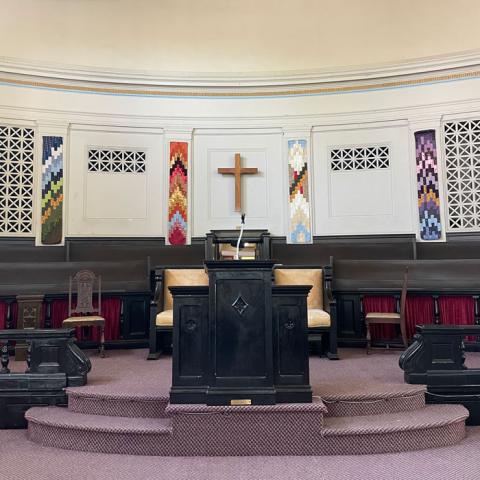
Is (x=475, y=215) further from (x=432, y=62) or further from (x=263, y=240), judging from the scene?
(x=263, y=240)

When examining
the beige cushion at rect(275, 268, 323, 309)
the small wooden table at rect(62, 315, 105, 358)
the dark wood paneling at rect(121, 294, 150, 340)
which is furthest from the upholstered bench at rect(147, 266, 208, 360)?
the beige cushion at rect(275, 268, 323, 309)

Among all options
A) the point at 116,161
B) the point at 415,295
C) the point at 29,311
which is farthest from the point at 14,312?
the point at 415,295

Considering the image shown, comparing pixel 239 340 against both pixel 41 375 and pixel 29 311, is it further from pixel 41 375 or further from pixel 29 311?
pixel 29 311

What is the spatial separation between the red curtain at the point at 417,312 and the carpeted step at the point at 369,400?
2135 millimetres

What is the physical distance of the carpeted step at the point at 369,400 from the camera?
332 centimetres

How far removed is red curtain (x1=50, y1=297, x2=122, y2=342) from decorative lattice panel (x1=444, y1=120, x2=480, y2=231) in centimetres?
471

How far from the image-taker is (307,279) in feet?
17.6

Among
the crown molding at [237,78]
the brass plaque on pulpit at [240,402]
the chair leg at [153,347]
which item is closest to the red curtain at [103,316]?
the chair leg at [153,347]

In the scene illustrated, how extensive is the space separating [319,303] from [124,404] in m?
2.65

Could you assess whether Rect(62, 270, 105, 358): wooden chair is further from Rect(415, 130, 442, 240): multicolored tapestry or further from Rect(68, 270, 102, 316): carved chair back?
Rect(415, 130, 442, 240): multicolored tapestry

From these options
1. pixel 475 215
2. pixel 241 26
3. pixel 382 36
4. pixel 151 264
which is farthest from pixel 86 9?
pixel 475 215

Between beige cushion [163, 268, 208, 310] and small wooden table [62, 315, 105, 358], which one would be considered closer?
small wooden table [62, 315, 105, 358]

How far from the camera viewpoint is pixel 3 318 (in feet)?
17.3

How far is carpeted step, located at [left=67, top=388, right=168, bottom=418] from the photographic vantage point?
3330mm
